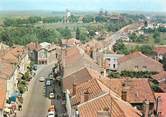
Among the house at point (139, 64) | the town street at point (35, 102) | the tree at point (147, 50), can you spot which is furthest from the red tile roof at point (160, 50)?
the town street at point (35, 102)

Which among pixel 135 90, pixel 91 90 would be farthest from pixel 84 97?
pixel 135 90

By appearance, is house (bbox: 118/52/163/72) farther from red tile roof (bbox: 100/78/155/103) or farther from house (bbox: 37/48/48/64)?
red tile roof (bbox: 100/78/155/103)

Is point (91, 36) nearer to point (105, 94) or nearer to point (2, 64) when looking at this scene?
point (2, 64)

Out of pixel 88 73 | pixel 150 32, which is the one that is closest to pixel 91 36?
pixel 150 32

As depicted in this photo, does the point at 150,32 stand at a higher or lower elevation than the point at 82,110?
lower

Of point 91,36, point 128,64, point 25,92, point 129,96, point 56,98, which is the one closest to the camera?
point 129,96

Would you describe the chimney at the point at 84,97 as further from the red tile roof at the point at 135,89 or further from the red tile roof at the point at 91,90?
the red tile roof at the point at 135,89

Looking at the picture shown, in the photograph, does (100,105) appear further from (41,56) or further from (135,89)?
(41,56)
